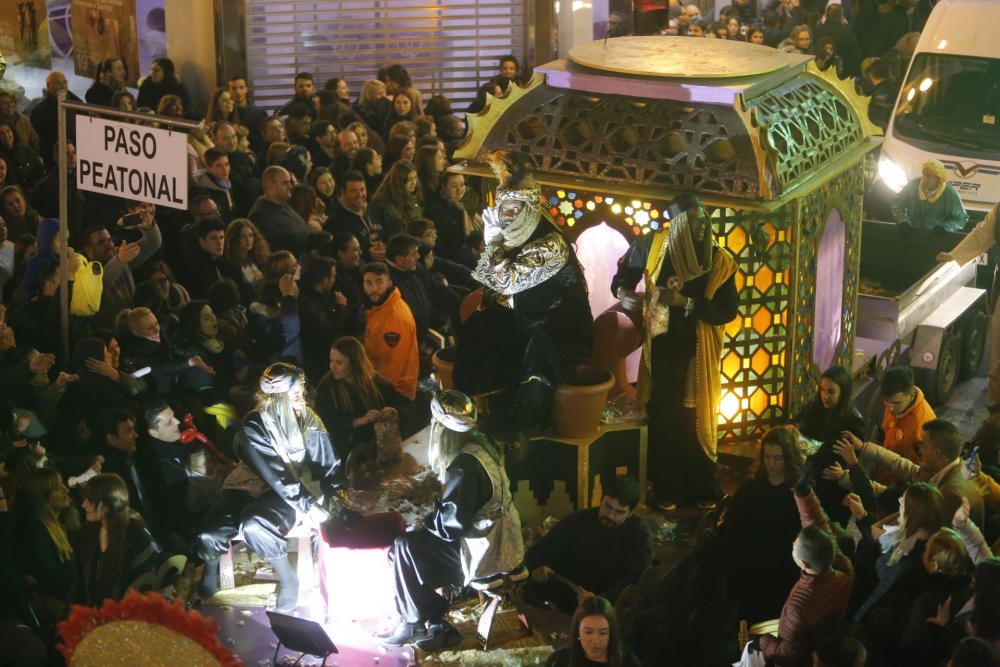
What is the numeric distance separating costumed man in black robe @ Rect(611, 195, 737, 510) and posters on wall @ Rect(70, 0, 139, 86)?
1058cm

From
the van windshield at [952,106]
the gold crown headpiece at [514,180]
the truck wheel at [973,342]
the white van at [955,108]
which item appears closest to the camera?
the gold crown headpiece at [514,180]

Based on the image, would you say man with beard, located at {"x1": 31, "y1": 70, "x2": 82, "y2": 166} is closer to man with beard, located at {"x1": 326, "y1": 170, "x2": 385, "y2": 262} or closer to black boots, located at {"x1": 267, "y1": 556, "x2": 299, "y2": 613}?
man with beard, located at {"x1": 326, "y1": 170, "x2": 385, "y2": 262}

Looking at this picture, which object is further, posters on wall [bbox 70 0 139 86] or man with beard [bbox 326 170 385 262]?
posters on wall [bbox 70 0 139 86]

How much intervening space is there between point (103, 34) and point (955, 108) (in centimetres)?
993

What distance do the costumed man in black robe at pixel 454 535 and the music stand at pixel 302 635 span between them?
2.16 ft

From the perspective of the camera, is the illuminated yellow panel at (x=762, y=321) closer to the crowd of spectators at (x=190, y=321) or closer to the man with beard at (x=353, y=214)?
the crowd of spectators at (x=190, y=321)

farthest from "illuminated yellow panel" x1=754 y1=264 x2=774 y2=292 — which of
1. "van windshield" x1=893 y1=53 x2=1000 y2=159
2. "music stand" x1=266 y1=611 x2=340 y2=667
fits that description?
"van windshield" x1=893 y1=53 x2=1000 y2=159

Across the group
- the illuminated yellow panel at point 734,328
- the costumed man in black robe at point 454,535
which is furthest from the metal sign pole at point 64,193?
the illuminated yellow panel at point 734,328

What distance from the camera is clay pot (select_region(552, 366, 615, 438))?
9727 mm

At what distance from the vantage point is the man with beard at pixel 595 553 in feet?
27.5

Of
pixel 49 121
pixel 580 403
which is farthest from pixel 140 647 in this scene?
pixel 49 121

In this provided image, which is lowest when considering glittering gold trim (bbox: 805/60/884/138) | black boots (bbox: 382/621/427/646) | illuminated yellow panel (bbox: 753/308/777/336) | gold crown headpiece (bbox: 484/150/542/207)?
black boots (bbox: 382/621/427/646)

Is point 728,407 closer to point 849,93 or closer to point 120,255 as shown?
point 849,93

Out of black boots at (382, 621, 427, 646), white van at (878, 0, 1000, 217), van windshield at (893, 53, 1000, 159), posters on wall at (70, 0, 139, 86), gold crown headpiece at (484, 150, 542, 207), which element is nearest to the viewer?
black boots at (382, 621, 427, 646)
